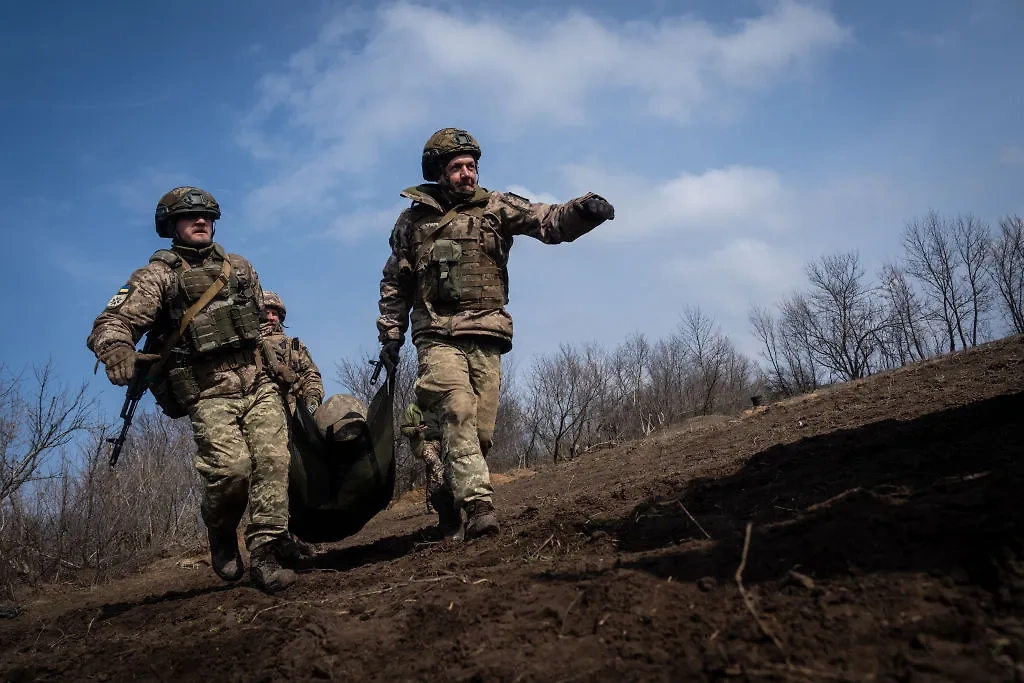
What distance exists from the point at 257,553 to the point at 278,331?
3076 mm

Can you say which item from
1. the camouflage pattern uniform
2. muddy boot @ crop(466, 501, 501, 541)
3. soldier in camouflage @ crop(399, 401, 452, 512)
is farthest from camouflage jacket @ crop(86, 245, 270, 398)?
the camouflage pattern uniform

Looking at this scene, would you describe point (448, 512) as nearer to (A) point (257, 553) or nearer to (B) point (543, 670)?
(A) point (257, 553)

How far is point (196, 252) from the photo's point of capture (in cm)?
498

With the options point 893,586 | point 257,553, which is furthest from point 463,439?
point 893,586

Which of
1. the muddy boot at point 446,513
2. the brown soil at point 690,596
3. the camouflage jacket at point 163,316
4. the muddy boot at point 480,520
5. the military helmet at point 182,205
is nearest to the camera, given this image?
the brown soil at point 690,596

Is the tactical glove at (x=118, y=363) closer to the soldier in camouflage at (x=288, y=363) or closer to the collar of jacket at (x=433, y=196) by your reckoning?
the soldier in camouflage at (x=288, y=363)

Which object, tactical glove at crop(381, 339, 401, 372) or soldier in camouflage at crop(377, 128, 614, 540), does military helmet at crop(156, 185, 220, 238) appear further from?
tactical glove at crop(381, 339, 401, 372)

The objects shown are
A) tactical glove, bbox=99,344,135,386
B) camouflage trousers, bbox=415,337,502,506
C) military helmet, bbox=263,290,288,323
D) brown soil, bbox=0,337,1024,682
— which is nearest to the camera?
brown soil, bbox=0,337,1024,682

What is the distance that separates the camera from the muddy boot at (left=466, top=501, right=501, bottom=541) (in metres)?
4.57

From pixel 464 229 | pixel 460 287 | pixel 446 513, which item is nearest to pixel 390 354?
pixel 460 287

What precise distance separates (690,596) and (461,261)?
3.07 meters

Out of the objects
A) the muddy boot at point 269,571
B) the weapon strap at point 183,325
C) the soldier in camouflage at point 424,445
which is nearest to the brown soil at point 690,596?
the muddy boot at point 269,571

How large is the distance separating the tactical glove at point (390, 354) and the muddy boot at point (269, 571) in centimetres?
134

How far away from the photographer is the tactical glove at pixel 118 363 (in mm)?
4355
